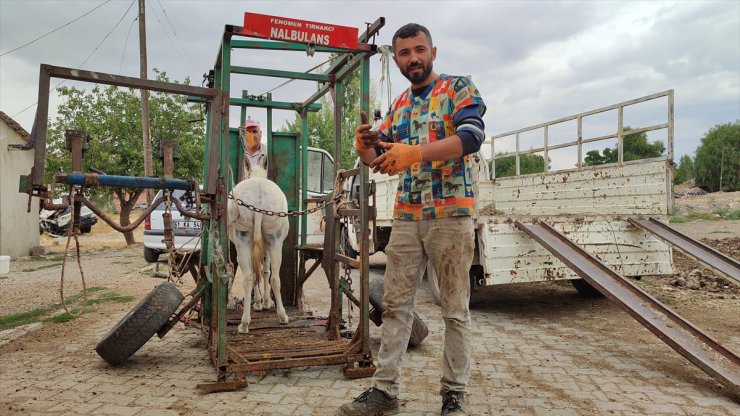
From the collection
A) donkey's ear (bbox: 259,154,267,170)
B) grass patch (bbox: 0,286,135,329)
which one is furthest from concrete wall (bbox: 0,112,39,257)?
→ donkey's ear (bbox: 259,154,267,170)

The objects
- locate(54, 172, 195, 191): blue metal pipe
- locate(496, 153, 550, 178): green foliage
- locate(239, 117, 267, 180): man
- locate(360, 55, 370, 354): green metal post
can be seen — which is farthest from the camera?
locate(496, 153, 550, 178): green foliage

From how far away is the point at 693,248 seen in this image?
215 inches

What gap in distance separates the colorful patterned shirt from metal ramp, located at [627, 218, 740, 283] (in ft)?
11.3

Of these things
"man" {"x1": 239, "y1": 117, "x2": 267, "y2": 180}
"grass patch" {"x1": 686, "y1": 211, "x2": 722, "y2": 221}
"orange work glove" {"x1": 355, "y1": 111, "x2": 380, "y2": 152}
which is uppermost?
"man" {"x1": 239, "y1": 117, "x2": 267, "y2": 180}

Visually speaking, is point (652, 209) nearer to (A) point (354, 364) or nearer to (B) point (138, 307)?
(A) point (354, 364)

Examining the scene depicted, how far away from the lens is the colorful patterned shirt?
2.91 m

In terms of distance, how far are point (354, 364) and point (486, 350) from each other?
129 cm

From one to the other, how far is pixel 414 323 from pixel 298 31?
2.59 metres

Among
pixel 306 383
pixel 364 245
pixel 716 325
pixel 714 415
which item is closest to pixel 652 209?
pixel 716 325

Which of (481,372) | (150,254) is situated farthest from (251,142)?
(150,254)

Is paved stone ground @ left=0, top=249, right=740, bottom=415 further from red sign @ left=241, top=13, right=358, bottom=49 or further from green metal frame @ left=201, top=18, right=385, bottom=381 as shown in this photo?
red sign @ left=241, top=13, right=358, bottom=49

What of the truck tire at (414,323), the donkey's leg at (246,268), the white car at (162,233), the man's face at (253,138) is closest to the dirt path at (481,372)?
the truck tire at (414,323)

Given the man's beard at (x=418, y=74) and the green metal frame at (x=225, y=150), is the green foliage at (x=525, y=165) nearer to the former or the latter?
the green metal frame at (x=225, y=150)

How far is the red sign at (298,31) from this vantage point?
11.9 ft
